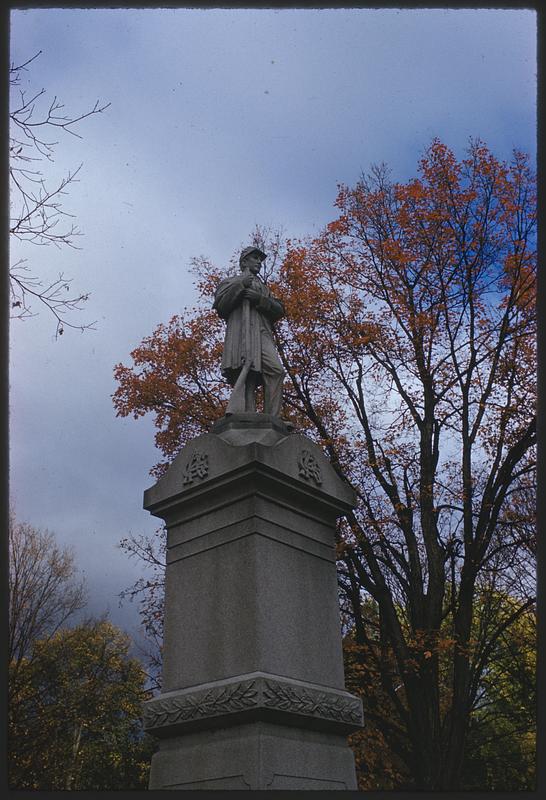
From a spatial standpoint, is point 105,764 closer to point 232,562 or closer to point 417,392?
point 417,392

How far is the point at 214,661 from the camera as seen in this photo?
604cm

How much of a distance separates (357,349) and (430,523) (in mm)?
3628

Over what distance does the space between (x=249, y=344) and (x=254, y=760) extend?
3763mm

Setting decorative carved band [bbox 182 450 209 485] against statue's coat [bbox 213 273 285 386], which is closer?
decorative carved band [bbox 182 450 209 485]

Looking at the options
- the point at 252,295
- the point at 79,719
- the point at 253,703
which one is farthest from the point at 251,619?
the point at 79,719

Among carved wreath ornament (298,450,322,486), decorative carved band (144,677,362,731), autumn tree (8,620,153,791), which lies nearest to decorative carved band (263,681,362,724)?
decorative carved band (144,677,362,731)

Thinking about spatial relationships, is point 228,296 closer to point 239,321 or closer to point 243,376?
point 239,321

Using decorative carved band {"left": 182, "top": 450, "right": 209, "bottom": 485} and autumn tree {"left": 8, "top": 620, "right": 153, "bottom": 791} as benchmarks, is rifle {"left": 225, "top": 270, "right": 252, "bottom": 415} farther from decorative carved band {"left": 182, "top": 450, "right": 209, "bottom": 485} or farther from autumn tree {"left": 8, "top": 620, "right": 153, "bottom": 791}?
autumn tree {"left": 8, "top": 620, "right": 153, "bottom": 791}

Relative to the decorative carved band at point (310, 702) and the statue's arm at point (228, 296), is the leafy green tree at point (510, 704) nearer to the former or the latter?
the decorative carved band at point (310, 702)

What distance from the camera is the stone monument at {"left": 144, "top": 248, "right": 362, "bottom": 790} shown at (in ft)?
18.3

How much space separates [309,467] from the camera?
686cm

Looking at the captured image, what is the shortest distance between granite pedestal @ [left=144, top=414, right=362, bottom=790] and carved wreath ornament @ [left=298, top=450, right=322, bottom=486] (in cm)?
1

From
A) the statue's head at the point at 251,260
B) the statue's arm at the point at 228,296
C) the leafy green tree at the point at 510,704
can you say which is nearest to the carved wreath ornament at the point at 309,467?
the statue's arm at the point at 228,296

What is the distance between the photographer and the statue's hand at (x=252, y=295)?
7.74 metres
